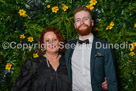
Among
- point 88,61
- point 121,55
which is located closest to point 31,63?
point 88,61

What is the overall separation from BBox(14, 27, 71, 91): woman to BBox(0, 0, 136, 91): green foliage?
63 cm

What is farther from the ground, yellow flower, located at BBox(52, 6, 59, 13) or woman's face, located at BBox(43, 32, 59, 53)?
yellow flower, located at BBox(52, 6, 59, 13)

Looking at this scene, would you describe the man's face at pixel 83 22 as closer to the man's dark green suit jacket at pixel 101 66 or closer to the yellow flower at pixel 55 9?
the man's dark green suit jacket at pixel 101 66

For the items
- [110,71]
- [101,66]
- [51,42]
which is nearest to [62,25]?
[51,42]

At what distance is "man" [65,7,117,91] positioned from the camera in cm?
163

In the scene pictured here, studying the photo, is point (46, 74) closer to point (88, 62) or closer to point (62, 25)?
point (88, 62)

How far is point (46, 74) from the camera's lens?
1667 millimetres

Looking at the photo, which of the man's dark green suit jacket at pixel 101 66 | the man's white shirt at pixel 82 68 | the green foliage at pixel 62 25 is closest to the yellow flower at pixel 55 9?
the green foliage at pixel 62 25

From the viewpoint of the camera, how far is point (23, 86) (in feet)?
5.42

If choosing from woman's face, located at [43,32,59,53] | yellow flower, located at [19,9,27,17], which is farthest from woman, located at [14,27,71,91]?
yellow flower, located at [19,9,27,17]

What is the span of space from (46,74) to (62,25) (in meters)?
1.01

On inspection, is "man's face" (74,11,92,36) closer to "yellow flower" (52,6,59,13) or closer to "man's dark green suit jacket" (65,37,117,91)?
"man's dark green suit jacket" (65,37,117,91)

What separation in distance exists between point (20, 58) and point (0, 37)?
51 cm

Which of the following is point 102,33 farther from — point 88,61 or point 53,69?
point 53,69
